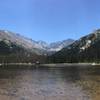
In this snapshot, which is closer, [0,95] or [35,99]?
[35,99]

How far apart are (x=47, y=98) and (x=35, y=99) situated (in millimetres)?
1835

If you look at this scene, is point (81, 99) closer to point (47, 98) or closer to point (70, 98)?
point (70, 98)

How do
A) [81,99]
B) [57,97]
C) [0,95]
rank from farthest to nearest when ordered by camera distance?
[0,95] < [57,97] < [81,99]

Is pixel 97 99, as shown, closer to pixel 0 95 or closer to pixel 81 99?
pixel 81 99

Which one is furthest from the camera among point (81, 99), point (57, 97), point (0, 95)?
point (0, 95)

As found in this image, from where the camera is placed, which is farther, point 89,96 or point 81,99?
point 89,96

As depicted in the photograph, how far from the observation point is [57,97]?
148ft

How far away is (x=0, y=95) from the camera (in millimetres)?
48281

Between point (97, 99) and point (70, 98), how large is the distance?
3.99m

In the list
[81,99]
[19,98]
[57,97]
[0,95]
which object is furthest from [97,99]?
[0,95]

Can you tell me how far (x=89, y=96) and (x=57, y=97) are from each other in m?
4.72

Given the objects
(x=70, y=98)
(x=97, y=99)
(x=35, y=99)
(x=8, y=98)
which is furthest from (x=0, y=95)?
(x=97, y=99)

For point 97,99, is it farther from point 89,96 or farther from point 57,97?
point 57,97

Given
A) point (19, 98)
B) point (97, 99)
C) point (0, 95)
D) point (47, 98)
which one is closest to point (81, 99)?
point (97, 99)
